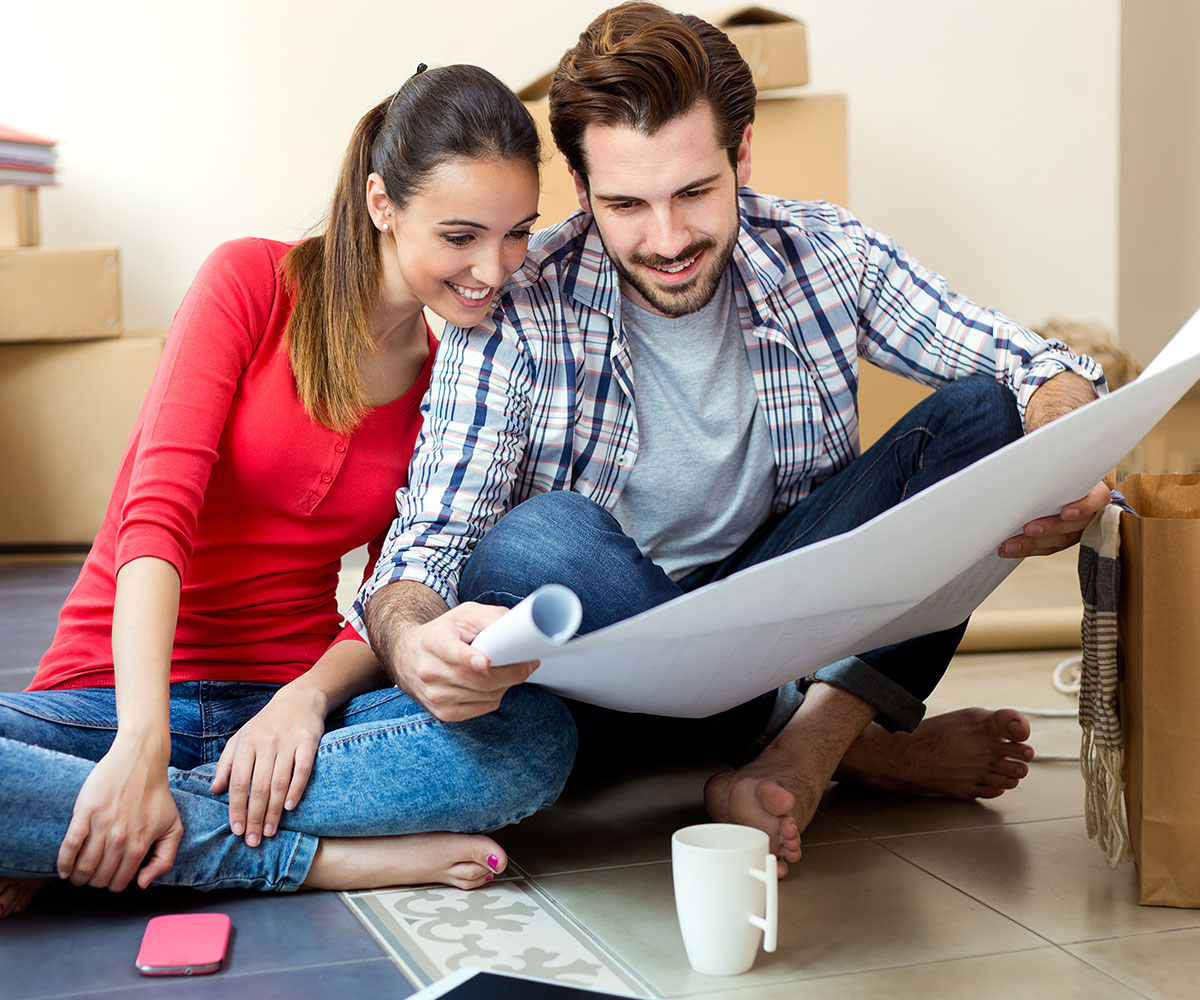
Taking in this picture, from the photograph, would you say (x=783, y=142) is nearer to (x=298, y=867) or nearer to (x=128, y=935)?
(x=298, y=867)

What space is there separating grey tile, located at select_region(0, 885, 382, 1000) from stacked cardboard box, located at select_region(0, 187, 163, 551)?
1.95 m

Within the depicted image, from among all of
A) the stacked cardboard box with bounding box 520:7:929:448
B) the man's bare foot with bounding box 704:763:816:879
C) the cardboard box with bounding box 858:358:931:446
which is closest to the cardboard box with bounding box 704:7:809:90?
the stacked cardboard box with bounding box 520:7:929:448

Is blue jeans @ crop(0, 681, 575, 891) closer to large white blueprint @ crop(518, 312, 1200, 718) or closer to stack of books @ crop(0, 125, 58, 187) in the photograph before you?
large white blueprint @ crop(518, 312, 1200, 718)

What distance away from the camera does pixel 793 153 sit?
8.21 feet

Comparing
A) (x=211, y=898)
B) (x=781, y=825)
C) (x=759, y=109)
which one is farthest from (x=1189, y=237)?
(x=211, y=898)

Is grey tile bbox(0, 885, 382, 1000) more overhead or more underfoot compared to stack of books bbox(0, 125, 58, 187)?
more underfoot

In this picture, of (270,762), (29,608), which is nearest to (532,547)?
(270,762)

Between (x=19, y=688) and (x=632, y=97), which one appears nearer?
(x=632, y=97)

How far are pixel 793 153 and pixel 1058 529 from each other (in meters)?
1.62

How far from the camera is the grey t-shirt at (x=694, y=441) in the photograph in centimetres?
126

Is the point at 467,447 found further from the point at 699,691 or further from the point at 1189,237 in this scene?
the point at 1189,237

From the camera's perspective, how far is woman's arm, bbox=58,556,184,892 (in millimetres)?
955

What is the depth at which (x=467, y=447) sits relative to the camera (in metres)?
1.14

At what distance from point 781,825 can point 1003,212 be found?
236 cm
